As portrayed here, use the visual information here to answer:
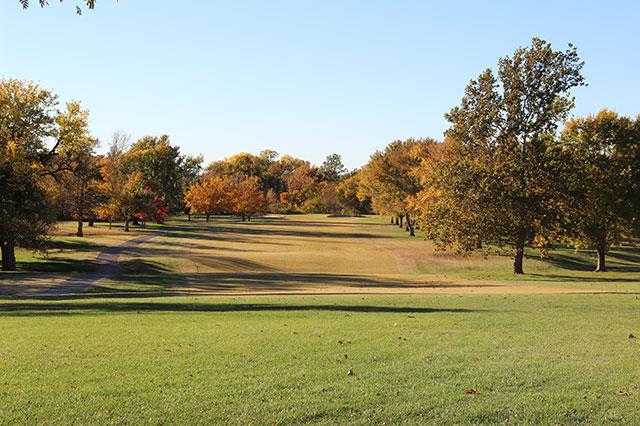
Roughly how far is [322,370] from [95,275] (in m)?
A: 34.8

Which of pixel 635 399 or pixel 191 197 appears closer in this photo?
pixel 635 399

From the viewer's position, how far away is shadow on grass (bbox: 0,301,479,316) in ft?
64.0

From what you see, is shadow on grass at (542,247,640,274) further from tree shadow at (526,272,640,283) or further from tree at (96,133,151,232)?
tree at (96,133,151,232)

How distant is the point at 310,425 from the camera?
7.25 metres

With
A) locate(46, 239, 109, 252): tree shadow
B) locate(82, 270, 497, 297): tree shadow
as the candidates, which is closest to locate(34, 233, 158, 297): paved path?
locate(82, 270, 497, 297): tree shadow

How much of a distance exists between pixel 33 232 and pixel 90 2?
34.9m

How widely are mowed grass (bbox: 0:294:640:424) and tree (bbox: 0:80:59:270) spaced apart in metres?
26.3

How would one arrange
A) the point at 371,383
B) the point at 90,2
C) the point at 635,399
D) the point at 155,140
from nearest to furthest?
the point at 635,399
the point at 371,383
the point at 90,2
the point at 155,140

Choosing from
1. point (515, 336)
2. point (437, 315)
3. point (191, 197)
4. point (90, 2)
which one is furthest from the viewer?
point (191, 197)

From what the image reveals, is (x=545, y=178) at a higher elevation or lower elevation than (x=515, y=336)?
higher

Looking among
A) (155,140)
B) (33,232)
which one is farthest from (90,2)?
(155,140)

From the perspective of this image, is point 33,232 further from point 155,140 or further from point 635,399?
point 155,140

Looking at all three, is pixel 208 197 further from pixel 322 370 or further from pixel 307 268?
pixel 322 370

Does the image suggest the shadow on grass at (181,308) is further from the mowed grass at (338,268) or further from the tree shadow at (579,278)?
the tree shadow at (579,278)
